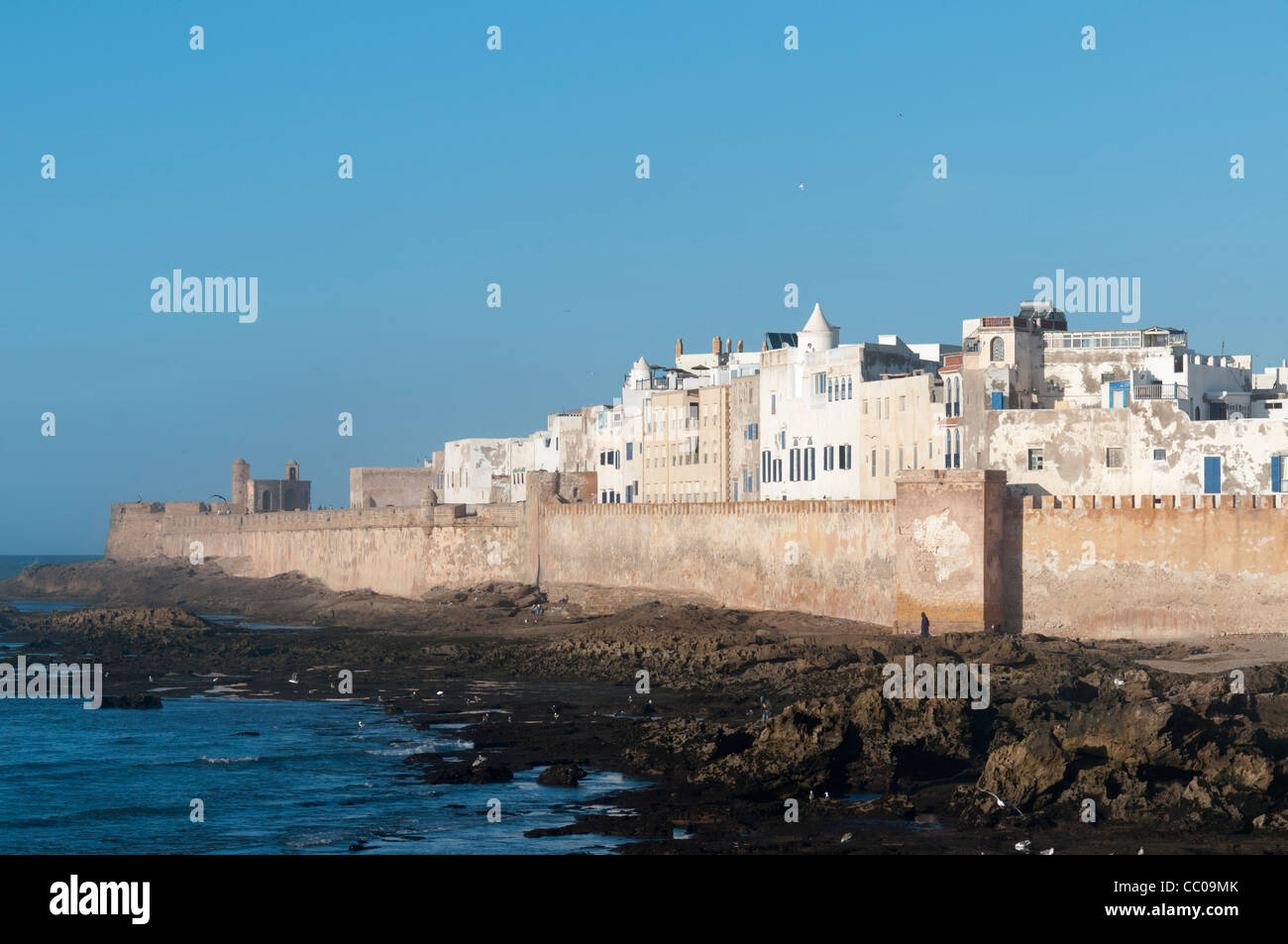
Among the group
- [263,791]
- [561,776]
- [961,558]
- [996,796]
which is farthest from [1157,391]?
[263,791]

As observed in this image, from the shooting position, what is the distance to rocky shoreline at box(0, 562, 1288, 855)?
22.0 m

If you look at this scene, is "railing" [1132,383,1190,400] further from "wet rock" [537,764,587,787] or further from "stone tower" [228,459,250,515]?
"stone tower" [228,459,250,515]

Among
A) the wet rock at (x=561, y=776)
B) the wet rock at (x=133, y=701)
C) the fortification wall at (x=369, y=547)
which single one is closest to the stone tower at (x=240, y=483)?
the fortification wall at (x=369, y=547)

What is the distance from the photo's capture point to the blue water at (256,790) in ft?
75.6

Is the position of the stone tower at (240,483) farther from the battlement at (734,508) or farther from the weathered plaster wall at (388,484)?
the battlement at (734,508)

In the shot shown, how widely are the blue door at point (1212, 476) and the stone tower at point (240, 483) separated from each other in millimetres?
74163

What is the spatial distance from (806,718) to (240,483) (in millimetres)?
85044

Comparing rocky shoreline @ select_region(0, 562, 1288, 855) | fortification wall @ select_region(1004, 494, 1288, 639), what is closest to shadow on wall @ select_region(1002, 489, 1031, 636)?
fortification wall @ select_region(1004, 494, 1288, 639)

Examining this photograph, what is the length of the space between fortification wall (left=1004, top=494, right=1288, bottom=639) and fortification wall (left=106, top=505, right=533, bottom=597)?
27214mm

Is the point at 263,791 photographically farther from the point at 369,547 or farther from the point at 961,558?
the point at 369,547

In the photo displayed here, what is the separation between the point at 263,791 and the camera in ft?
90.3
